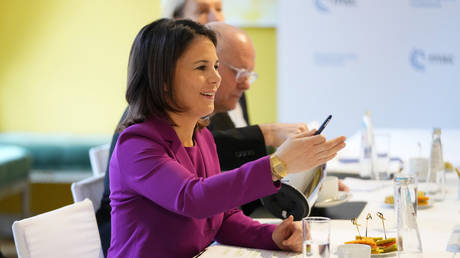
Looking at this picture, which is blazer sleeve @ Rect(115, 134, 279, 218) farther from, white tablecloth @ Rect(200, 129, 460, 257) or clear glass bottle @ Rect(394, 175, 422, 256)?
clear glass bottle @ Rect(394, 175, 422, 256)

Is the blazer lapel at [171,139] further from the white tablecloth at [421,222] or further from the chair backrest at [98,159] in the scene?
the chair backrest at [98,159]

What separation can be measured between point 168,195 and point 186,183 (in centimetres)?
6

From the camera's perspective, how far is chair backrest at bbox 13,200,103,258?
1672mm

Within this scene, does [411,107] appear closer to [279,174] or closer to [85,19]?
[85,19]

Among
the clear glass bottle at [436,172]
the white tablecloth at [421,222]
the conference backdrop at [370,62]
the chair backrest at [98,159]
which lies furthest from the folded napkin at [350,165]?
the conference backdrop at [370,62]

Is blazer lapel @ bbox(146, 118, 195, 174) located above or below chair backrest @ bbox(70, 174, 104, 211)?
above

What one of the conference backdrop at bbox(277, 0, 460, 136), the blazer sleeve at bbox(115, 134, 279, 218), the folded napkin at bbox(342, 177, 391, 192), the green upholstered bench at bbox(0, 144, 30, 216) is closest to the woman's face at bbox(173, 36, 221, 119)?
the blazer sleeve at bbox(115, 134, 279, 218)

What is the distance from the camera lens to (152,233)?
1.68 m

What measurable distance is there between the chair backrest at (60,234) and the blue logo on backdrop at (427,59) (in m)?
5.00

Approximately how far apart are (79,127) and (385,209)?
4558mm

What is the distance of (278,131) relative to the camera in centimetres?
259

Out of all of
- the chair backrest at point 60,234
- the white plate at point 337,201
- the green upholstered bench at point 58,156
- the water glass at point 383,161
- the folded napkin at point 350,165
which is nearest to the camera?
the chair backrest at point 60,234

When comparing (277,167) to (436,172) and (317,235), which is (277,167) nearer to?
(317,235)

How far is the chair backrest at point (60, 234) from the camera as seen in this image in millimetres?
1672
